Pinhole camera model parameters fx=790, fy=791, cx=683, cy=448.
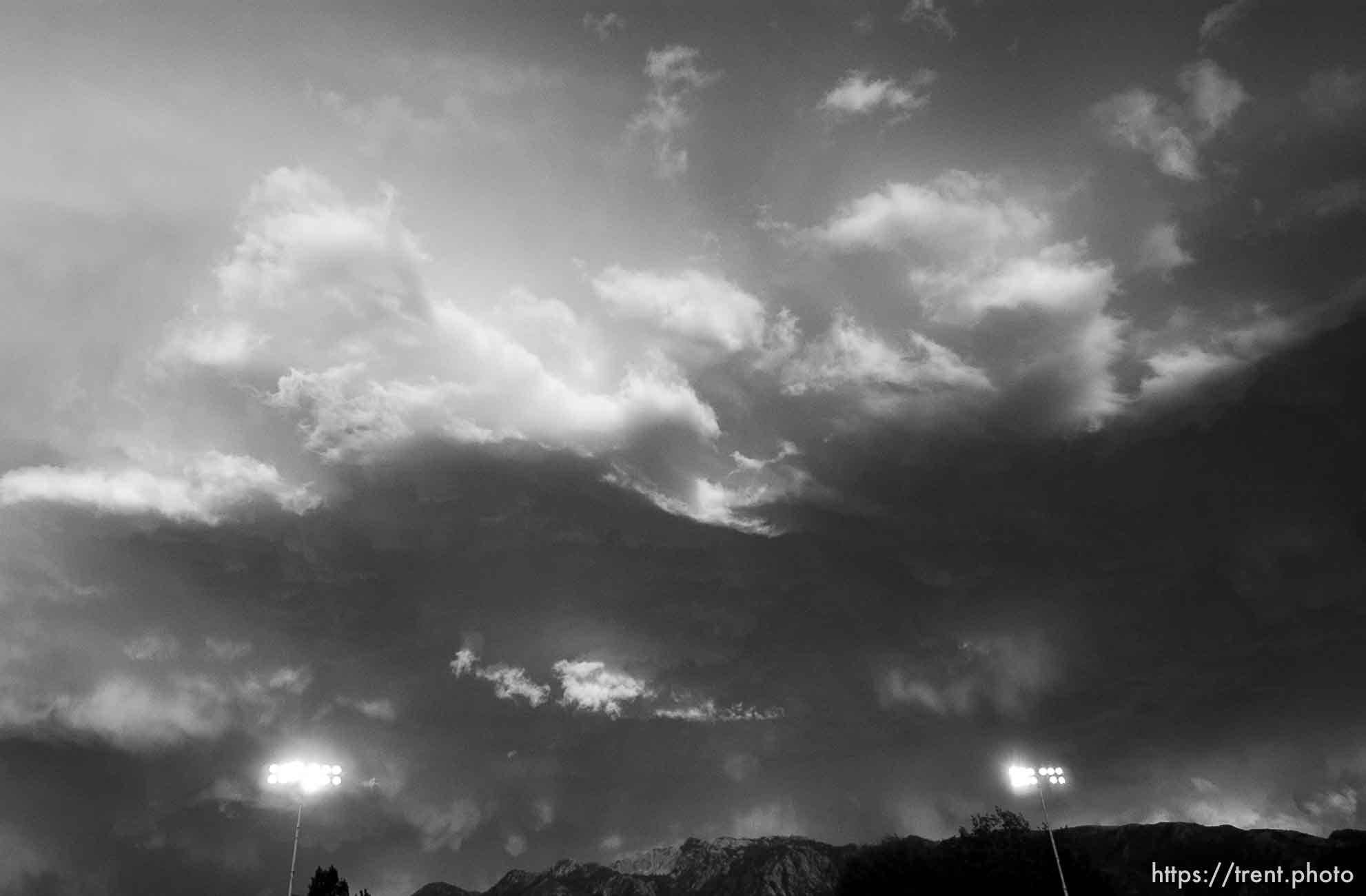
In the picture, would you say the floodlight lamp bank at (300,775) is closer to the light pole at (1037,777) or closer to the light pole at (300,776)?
the light pole at (300,776)

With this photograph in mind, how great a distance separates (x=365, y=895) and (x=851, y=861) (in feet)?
189

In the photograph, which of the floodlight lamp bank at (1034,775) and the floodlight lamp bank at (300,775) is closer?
the floodlight lamp bank at (300,775)

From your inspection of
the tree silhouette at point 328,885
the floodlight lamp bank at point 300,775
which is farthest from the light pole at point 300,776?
the tree silhouette at point 328,885

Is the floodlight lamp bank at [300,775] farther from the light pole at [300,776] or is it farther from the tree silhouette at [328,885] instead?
the tree silhouette at [328,885]

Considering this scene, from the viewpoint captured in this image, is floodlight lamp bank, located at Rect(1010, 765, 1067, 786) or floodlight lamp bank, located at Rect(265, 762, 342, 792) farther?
floodlight lamp bank, located at Rect(1010, 765, 1067, 786)

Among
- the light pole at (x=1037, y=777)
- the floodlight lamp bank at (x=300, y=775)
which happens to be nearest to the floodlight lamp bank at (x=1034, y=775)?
the light pole at (x=1037, y=777)

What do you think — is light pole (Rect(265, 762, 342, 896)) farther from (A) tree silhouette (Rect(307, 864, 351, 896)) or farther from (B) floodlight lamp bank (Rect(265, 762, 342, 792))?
(A) tree silhouette (Rect(307, 864, 351, 896))

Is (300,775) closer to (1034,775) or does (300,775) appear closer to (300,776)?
(300,776)

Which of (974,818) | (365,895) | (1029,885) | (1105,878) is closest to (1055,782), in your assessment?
(1029,885)

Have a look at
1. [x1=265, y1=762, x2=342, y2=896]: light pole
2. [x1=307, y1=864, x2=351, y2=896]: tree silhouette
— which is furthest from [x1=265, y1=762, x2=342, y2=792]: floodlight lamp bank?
[x1=307, y1=864, x2=351, y2=896]: tree silhouette

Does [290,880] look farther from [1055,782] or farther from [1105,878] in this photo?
[1105,878]

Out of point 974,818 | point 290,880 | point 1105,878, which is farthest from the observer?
point 974,818

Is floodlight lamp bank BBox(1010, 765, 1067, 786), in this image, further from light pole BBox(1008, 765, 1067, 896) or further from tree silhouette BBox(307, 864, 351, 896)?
tree silhouette BBox(307, 864, 351, 896)

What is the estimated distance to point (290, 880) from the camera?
41219 mm
